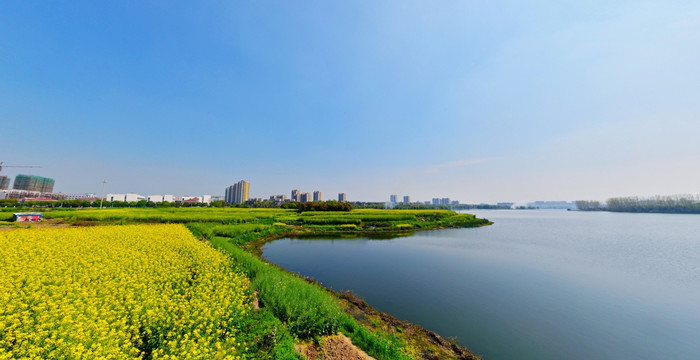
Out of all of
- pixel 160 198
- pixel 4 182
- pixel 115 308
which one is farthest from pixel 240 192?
pixel 115 308

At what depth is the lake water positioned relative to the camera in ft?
31.0

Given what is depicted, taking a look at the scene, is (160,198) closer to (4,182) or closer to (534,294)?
(4,182)

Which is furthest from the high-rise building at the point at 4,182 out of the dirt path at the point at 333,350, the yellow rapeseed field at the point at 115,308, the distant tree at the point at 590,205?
the distant tree at the point at 590,205

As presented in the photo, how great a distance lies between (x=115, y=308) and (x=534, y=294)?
1942 cm

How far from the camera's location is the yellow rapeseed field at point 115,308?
4445 mm

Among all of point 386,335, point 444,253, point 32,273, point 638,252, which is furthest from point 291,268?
point 638,252

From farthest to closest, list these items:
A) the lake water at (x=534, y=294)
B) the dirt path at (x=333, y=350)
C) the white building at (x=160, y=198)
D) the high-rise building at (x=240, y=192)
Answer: the white building at (x=160, y=198), the high-rise building at (x=240, y=192), the lake water at (x=534, y=294), the dirt path at (x=333, y=350)

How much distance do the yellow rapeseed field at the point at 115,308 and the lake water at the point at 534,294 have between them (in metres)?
7.99

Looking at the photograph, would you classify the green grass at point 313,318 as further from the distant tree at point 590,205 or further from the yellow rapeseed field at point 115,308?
the distant tree at point 590,205

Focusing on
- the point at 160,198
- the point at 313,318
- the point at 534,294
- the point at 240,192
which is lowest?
the point at 534,294

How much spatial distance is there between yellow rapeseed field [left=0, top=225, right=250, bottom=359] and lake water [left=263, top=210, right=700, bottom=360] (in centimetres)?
799

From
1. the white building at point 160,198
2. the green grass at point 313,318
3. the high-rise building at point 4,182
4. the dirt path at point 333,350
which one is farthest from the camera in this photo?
the white building at point 160,198

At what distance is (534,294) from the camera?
1377 cm

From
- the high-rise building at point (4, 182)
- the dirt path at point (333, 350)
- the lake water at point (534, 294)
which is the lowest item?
the lake water at point (534, 294)
